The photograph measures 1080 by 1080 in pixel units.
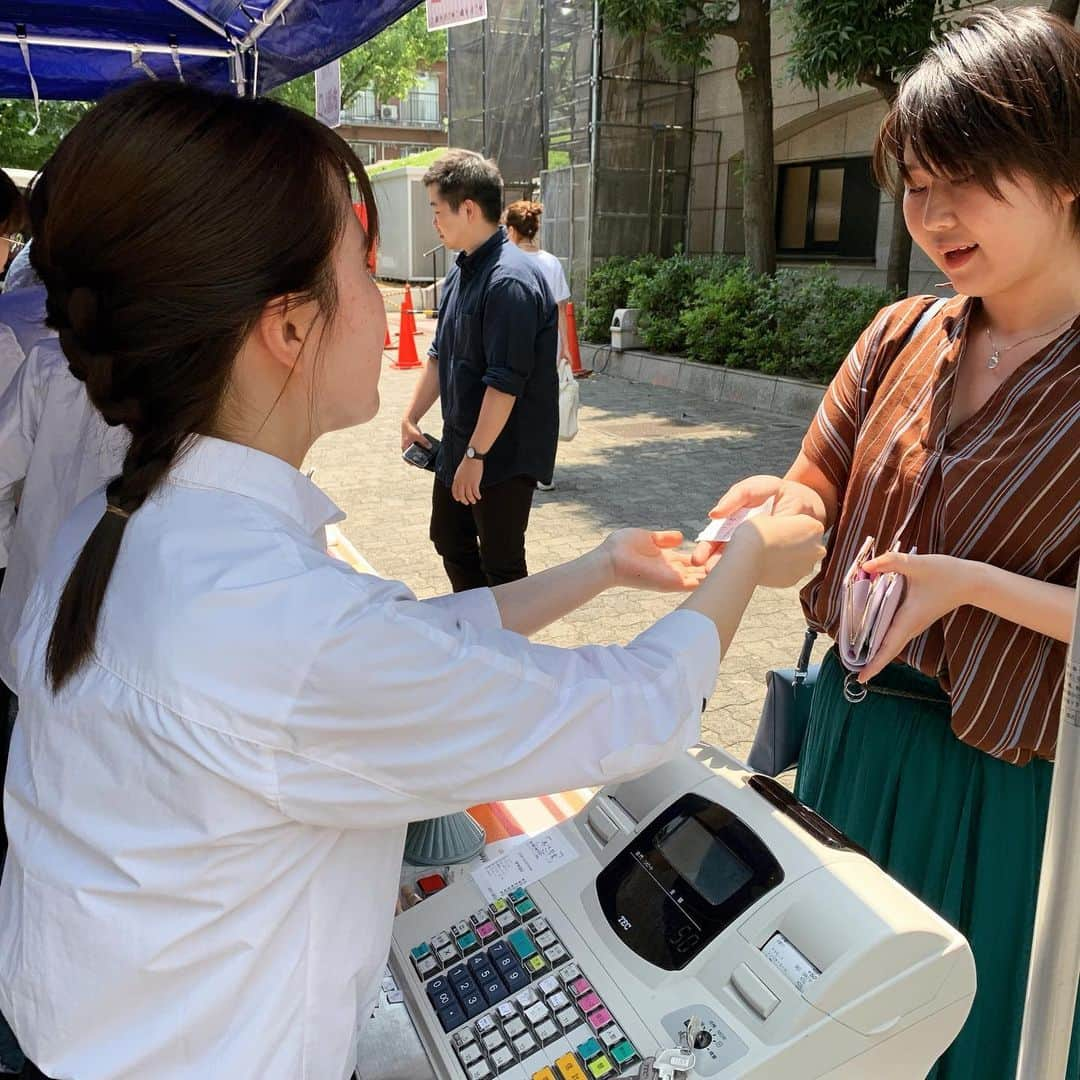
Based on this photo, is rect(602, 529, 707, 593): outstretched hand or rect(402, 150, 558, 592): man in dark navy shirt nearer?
rect(602, 529, 707, 593): outstretched hand

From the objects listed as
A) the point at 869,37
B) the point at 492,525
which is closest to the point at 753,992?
the point at 492,525

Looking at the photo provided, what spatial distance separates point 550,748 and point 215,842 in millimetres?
293

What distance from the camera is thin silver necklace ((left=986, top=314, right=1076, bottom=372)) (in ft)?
4.77

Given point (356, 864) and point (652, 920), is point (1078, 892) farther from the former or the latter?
point (356, 864)

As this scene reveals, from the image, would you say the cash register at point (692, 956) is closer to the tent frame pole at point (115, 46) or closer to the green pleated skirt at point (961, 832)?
the green pleated skirt at point (961, 832)

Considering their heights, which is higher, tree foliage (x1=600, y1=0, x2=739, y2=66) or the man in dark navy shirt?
tree foliage (x1=600, y1=0, x2=739, y2=66)

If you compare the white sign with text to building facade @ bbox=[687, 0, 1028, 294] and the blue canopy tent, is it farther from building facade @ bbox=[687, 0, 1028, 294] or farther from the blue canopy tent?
building facade @ bbox=[687, 0, 1028, 294]

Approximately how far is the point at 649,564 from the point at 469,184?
2.85 meters

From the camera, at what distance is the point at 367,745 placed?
0.86m

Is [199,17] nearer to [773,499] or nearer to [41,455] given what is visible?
[41,455]

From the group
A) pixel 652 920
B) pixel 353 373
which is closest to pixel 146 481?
pixel 353 373

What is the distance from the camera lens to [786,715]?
Result: 1.90 m

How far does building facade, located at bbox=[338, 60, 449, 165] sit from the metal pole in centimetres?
3977

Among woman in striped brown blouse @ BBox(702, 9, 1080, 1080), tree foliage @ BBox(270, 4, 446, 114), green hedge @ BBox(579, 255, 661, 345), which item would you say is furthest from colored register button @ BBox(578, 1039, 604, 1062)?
tree foliage @ BBox(270, 4, 446, 114)
